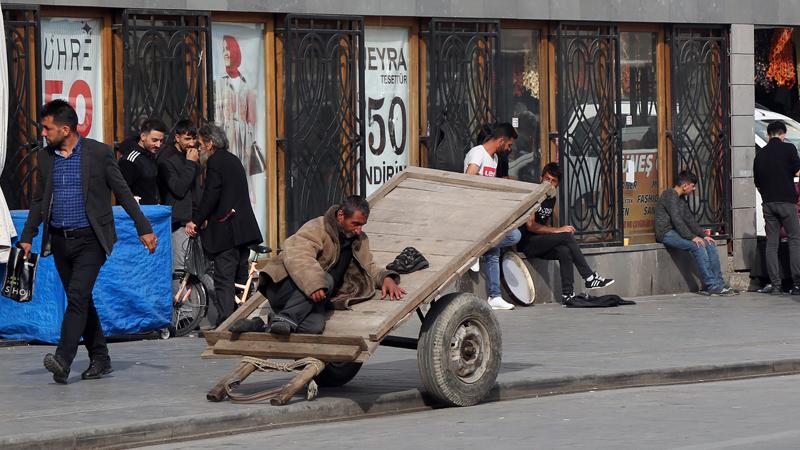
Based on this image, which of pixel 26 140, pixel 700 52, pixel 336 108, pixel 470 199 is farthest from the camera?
pixel 700 52

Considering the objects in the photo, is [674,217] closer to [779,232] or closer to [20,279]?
[779,232]

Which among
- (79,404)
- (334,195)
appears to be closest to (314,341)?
(79,404)

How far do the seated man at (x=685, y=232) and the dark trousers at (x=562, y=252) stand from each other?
5.39 feet

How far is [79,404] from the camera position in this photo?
412 inches

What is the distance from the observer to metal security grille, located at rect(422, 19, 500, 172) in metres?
17.5

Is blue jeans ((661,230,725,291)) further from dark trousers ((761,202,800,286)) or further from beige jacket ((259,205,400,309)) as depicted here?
beige jacket ((259,205,400,309))

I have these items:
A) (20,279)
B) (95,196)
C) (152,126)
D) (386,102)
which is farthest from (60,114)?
(386,102)

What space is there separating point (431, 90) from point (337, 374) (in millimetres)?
6715

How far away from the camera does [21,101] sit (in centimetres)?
1473

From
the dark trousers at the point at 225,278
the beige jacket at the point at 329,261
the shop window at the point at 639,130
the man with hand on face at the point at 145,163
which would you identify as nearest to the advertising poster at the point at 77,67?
the man with hand on face at the point at 145,163

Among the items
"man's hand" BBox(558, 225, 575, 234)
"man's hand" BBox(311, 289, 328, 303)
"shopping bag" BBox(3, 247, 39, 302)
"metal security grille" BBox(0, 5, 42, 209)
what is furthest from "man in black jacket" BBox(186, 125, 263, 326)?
"man's hand" BBox(311, 289, 328, 303)

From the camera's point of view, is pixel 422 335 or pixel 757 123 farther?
pixel 757 123

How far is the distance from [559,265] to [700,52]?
3.47 meters

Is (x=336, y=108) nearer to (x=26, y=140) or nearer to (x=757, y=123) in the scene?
(x=26, y=140)
